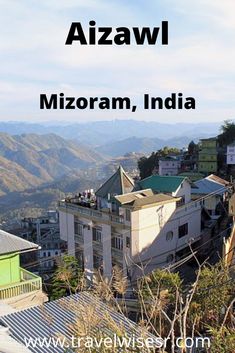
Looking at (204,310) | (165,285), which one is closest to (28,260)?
(165,285)

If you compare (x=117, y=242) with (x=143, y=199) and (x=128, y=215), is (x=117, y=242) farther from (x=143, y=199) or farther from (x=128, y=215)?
(x=143, y=199)

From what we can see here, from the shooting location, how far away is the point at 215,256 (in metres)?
21.0

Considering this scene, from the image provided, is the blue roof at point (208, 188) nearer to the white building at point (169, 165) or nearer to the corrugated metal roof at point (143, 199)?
the corrugated metal roof at point (143, 199)

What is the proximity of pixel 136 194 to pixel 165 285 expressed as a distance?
8745mm

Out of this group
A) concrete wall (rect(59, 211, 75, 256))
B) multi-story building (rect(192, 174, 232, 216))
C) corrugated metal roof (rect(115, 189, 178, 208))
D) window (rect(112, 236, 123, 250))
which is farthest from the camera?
multi-story building (rect(192, 174, 232, 216))

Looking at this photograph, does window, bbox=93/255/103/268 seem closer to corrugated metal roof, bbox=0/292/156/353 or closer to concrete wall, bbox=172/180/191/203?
concrete wall, bbox=172/180/191/203

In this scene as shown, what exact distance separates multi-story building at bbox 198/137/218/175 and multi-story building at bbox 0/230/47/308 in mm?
30316

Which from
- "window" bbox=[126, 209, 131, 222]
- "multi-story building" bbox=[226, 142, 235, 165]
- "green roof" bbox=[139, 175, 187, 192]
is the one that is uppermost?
"multi-story building" bbox=[226, 142, 235, 165]

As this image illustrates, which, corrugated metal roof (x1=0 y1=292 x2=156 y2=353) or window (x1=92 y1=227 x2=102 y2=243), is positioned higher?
corrugated metal roof (x1=0 y1=292 x2=156 y2=353)

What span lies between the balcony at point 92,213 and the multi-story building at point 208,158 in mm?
18809

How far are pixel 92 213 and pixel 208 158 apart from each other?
2002 cm

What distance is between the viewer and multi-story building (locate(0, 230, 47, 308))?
10234 millimetres

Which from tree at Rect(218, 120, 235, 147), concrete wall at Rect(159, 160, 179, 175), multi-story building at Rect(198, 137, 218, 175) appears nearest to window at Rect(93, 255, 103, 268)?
concrete wall at Rect(159, 160, 179, 175)

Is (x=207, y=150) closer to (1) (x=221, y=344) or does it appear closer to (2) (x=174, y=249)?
(2) (x=174, y=249)
